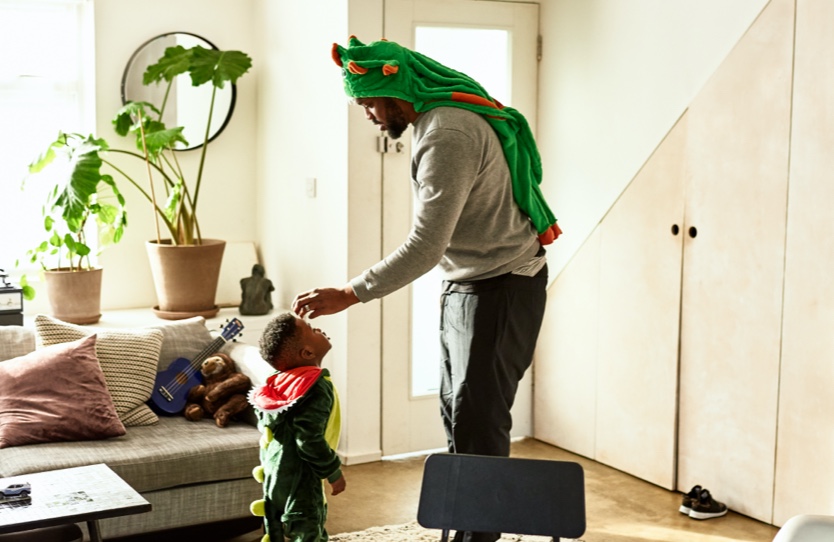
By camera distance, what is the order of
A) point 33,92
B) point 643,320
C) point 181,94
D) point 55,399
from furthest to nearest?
point 181,94, point 33,92, point 643,320, point 55,399

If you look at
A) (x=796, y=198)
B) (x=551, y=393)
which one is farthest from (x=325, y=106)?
(x=796, y=198)

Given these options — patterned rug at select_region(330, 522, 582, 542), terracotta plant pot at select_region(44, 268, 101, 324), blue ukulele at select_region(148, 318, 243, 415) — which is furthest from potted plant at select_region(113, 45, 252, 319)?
patterned rug at select_region(330, 522, 582, 542)

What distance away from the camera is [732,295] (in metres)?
3.72

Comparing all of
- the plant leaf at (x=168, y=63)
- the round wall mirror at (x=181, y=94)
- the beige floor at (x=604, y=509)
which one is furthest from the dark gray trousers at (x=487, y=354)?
the round wall mirror at (x=181, y=94)

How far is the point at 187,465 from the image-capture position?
320 cm

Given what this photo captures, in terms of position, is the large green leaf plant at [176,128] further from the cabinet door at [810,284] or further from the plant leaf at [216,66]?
the cabinet door at [810,284]

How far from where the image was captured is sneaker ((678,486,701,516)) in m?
3.75

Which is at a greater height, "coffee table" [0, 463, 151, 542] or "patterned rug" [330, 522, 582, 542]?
"coffee table" [0, 463, 151, 542]

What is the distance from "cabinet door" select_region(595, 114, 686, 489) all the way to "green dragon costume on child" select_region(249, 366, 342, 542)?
5.95 ft

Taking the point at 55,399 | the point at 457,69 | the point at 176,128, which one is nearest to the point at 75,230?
the point at 176,128

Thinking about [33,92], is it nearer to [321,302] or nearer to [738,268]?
[321,302]

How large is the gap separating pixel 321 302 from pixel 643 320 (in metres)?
1.93

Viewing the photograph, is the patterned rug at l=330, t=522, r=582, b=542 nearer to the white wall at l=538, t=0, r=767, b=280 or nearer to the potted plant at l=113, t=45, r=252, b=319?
the white wall at l=538, t=0, r=767, b=280

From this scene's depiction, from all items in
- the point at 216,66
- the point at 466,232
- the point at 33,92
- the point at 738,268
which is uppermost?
the point at 216,66
